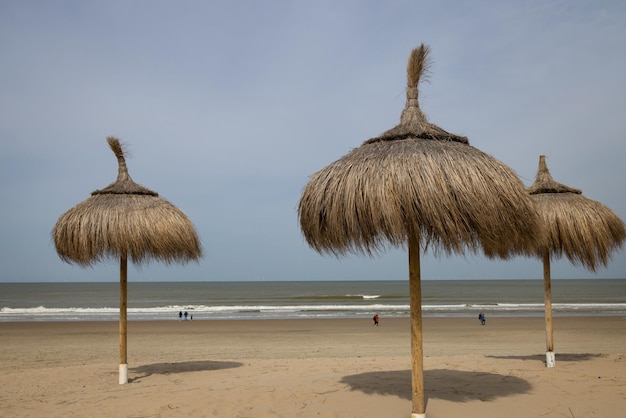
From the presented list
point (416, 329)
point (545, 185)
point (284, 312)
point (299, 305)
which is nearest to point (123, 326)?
point (416, 329)

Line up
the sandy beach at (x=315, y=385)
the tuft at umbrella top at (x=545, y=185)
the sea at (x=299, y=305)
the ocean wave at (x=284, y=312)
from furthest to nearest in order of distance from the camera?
the sea at (x=299, y=305), the ocean wave at (x=284, y=312), the tuft at umbrella top at (x=545, y=185), the sandy beach at (x=315, y=385)

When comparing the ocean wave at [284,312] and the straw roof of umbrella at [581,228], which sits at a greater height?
the straw roof of umbrella at [581,228]

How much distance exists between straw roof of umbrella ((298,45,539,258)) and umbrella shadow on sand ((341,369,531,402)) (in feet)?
7.62

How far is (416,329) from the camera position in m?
5.51

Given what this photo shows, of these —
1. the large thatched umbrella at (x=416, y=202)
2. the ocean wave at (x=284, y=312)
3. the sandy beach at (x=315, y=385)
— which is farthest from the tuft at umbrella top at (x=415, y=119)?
the ocean wave at (x=284, y=312)

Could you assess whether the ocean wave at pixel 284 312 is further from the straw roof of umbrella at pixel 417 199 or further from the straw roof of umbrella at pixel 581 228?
the straw roof of umbrella at pixel 417 199

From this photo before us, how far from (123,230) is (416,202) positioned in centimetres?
517

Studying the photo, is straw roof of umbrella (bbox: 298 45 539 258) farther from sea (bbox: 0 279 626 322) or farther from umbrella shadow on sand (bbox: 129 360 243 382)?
sea (bbox: 0 279 626 322)

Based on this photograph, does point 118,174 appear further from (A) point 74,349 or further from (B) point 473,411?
(A) point 74,349

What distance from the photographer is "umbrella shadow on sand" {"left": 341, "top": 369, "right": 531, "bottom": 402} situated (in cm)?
696

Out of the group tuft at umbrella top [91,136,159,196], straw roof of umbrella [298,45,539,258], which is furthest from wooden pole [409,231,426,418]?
tuft at umbrella top [91,136,159,196]

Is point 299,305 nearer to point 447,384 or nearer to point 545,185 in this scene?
point 545,185

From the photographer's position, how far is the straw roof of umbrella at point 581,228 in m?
8.48

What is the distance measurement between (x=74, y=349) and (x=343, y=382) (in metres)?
12.9
